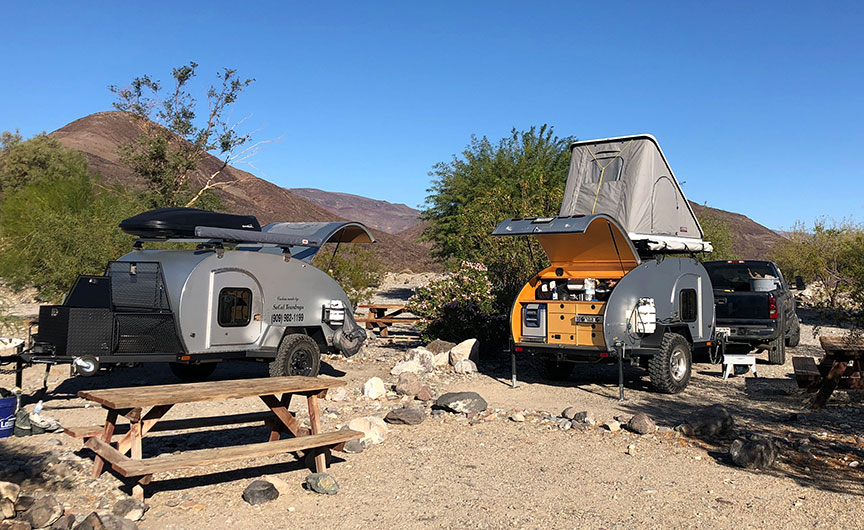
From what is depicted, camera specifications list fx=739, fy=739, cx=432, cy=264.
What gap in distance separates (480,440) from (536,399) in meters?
2.62

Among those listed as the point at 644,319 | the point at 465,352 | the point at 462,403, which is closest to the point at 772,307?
the point at 644,319

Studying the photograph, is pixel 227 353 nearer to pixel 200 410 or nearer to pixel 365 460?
pixel 200 410

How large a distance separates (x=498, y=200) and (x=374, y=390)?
8.46 metres

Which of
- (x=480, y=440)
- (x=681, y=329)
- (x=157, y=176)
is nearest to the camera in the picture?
(x=480, y=440)

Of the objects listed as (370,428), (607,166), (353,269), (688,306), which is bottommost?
(370,428)

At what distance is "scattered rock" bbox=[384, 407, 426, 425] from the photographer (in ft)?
29.1

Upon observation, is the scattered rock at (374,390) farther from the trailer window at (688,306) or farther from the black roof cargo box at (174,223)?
the trailer window at (688,306)

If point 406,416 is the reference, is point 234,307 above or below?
above

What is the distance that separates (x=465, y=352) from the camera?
13594 mm

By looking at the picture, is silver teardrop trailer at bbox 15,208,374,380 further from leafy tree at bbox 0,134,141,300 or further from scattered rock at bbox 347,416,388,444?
leafy tree at bbox 0,134,141,300

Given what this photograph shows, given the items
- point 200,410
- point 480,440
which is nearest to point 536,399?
point 480,440

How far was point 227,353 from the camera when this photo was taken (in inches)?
392

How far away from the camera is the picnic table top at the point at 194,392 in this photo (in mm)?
5910

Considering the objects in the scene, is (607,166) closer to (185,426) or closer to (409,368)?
(409,368)
